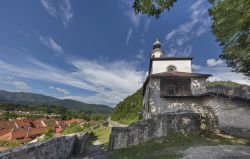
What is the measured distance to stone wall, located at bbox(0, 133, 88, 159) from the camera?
7.83 m

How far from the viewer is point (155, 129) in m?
13.6

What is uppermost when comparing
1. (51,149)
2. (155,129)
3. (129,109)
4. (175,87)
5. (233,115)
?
(175,87)

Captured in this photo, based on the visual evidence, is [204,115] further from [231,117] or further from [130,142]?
[130,142]

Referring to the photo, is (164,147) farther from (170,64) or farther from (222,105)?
(170,64)

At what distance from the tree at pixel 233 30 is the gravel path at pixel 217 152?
5748 mm

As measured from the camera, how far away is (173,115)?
1356 cm

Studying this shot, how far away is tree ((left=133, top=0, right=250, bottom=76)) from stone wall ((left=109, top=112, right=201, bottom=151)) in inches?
199

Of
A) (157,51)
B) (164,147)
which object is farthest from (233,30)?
(157,51)

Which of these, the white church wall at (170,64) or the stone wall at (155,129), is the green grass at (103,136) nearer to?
the stone wall at (155,129)

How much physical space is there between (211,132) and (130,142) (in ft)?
20.5

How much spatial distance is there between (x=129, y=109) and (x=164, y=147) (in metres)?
21.9

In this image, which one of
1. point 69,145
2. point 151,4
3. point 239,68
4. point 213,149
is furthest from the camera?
point 239,68

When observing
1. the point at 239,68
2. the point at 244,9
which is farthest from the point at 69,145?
the point at 239,68

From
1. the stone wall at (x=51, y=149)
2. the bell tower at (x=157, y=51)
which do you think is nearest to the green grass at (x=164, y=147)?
the stone wall at (x=51, y=149)
